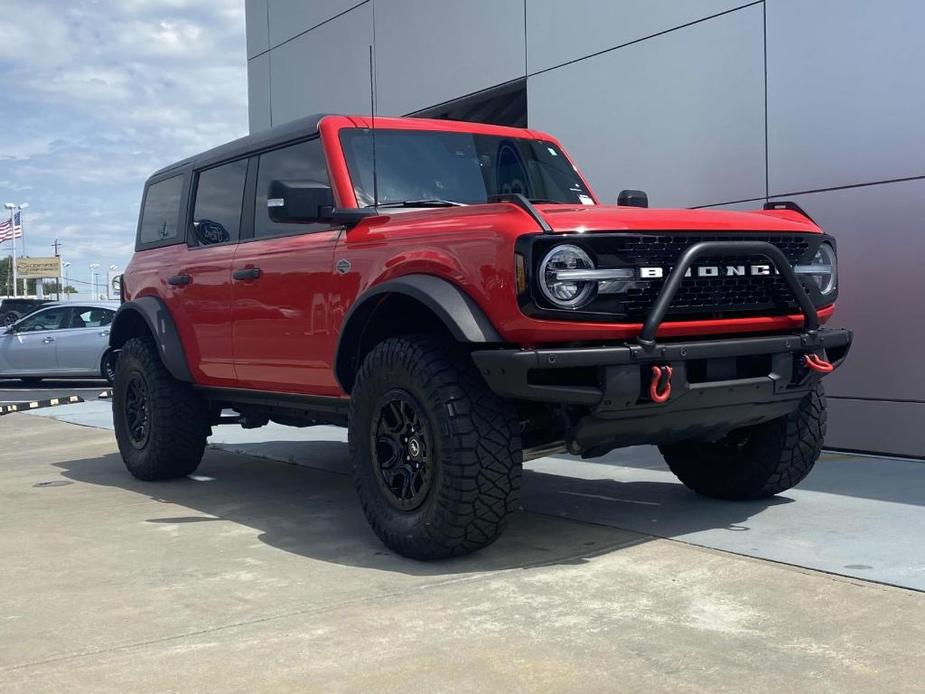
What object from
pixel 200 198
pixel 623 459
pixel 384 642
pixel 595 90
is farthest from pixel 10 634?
pixel 595 90

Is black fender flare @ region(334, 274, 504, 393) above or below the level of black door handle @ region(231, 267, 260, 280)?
below

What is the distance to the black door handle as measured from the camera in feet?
18.9

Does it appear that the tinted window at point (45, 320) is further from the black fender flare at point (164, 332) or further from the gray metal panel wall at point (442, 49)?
the black fender flare at point (164, 332)

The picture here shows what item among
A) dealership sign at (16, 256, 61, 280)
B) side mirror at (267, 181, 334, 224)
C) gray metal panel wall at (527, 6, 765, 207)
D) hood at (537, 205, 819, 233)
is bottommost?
hood at (537, 205, 819, 233)

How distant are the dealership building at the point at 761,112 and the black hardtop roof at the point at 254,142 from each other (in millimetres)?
3569

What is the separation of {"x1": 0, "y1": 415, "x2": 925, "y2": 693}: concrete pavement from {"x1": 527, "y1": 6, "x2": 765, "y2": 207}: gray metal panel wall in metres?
3.85

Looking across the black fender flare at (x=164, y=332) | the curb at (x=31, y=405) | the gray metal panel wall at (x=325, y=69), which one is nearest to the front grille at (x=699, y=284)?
the black fender flare at (x=164, y=332)

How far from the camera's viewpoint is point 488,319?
4.26 meters

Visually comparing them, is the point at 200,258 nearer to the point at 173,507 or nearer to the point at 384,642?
the point at 173,507

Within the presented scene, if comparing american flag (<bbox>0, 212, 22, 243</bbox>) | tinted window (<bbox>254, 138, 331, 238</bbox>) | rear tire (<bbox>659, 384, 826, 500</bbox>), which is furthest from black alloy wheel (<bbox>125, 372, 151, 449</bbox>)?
american flag (<bbox>0, 212, 22, 243</bbox>)

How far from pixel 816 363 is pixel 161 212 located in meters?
4.56

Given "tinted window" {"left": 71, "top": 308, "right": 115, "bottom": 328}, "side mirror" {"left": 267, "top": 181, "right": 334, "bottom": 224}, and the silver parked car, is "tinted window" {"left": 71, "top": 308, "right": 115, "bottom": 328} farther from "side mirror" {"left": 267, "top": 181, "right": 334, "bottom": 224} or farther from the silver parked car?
"side mirror" {"left": 267, "top": 181, "right": 334, "bottom": 224}

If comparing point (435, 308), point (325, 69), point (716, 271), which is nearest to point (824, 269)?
point (716, 271)

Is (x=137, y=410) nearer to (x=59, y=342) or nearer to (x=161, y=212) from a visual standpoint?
(x=161, y=212)
